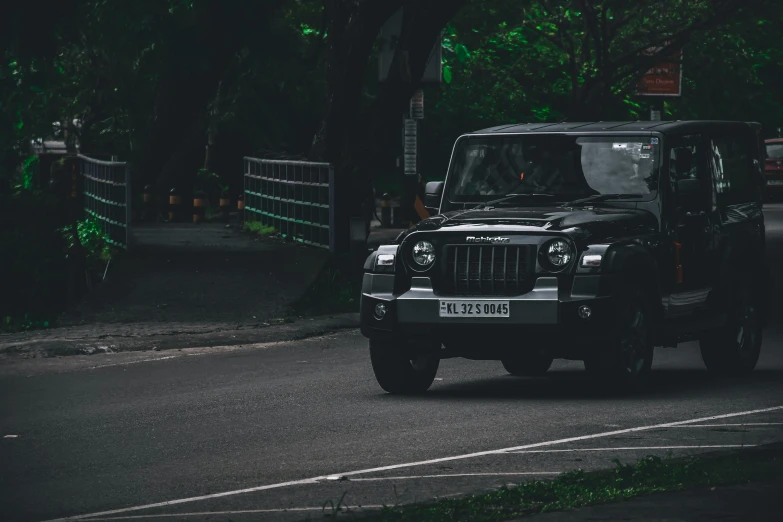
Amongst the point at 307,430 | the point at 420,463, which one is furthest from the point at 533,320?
the point at 420,463

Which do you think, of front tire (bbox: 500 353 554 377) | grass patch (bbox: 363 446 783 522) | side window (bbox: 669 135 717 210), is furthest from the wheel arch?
grass patch (bbox: 363 446 783 522)

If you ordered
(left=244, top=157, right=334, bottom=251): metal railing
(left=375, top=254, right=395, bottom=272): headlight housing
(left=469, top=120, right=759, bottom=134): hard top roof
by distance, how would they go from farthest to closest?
(left=244, top=157, right=334, bottom=251): metal railing → (left=469, top=120, right=759, bottom=134): hard top roof → (left=375, top=254, right=395, bottom=272): headlight housing

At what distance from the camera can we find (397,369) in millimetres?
12586

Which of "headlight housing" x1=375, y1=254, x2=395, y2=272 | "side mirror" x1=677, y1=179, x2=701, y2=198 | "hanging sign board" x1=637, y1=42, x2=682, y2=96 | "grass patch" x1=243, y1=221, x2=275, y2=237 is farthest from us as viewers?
"hanging sign board" x1=637, y1=42, x2=682, y2=96

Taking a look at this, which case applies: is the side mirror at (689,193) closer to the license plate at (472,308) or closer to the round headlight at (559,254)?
the round headlight at (559,254)

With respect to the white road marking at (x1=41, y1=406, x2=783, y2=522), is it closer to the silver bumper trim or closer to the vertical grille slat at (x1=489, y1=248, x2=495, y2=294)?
the silver bumper trim

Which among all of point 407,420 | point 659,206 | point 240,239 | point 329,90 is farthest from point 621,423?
point 329,90

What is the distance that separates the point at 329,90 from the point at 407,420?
15911 mm

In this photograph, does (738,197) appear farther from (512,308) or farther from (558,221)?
(512,308)

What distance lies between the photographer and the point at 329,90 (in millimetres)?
26656

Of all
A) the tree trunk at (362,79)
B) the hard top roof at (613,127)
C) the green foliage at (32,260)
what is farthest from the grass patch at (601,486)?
the tree trunk at (362,79)

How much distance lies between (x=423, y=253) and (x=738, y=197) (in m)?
3.52

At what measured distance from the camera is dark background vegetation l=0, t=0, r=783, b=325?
2380 centimetres

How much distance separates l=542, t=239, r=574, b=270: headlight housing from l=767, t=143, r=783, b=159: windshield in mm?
35139
